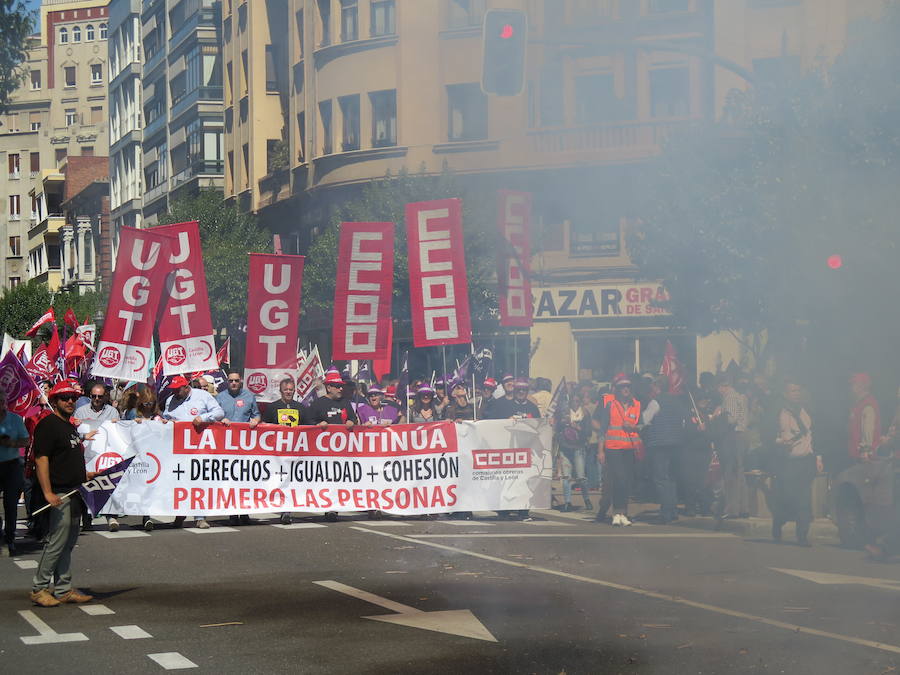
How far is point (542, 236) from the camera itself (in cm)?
805

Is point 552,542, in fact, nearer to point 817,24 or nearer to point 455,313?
point 455,313

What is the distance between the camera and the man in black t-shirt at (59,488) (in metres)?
9.65

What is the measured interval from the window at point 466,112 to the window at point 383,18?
1.71 ft

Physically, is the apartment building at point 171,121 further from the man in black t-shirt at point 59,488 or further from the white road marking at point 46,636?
the white road marking at point 46,636

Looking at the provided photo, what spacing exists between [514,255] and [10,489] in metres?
6.31

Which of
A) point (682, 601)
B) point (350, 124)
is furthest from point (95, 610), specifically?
point (350, 124)

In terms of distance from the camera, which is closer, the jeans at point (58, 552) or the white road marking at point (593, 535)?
the jeans at point (58, 552)

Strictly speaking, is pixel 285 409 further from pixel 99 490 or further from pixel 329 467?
pixel 99 490

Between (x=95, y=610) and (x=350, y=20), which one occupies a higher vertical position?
(x=350, y=20)

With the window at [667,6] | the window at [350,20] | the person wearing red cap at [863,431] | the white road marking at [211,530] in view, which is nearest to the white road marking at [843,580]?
the person wearing red cap at [863,431]

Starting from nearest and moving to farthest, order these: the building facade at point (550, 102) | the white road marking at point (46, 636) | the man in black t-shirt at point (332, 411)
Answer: the building facade at point (550, 102)
the white road marking at point (46, 636)
the man in black t-shirt at point (332, 411)

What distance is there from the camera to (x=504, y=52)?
20.0ft

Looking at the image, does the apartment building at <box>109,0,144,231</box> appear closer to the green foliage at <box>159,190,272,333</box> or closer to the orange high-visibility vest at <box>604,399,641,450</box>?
the green foliage at <box>159,190,272,333</box>

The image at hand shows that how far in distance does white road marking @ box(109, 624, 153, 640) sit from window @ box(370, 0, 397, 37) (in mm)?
3773
